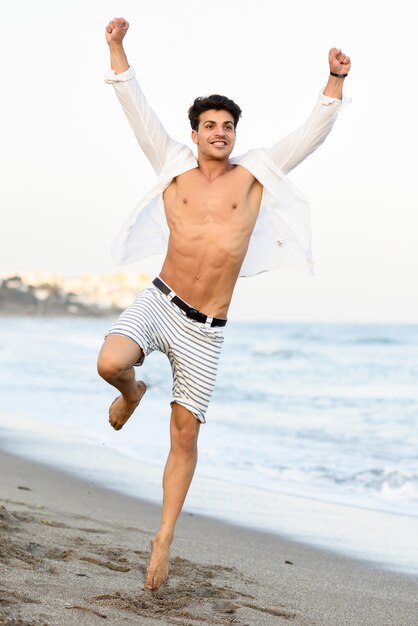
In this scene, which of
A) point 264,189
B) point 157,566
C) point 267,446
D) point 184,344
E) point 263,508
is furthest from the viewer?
point 267,446

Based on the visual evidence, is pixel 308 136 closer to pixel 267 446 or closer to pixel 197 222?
pixel 197 222

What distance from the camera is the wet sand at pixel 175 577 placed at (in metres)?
4.18

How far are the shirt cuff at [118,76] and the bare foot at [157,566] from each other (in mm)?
2225

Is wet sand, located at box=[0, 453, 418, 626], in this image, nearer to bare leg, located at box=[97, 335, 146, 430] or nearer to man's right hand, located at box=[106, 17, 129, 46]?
bare leg, located at box=[97, 335, 146, 430]

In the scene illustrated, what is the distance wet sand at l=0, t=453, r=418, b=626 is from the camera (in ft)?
13.7

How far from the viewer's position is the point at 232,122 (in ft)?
16.0

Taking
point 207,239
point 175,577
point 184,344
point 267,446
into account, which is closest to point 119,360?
point 184,344

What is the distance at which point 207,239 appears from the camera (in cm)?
487

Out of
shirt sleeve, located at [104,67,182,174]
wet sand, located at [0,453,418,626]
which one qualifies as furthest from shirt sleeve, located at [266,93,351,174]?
wet sand, located at [0,453,418,626]

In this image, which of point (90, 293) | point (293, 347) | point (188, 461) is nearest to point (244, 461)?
point (188, 461)

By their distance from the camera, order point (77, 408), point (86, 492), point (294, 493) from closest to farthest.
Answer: point (86, 492)
point (294, 493)
point (77, 408)

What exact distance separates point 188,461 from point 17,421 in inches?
363

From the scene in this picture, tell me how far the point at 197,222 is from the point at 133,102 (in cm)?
67

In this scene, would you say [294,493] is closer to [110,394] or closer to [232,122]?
[232,122]
